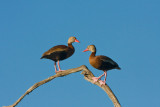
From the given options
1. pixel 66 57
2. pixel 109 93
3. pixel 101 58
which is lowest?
pixel 109 93

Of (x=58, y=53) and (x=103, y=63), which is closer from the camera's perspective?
(x=103, y=63)

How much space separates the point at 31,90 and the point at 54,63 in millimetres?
1265

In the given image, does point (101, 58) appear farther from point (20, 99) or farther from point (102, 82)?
point (20, 99)

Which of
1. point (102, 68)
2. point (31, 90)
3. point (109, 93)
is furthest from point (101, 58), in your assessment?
point (31, 90)

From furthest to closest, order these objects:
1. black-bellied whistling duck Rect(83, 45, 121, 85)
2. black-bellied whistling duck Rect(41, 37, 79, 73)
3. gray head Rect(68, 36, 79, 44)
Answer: gray head Rect(68, 36, 79, 44)
black-bellied whistling duck Rect(41, 37, 79, 73)
black-bellied whistling duck Rect(83, 45, 121, 85)

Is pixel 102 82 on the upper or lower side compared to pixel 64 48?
lower

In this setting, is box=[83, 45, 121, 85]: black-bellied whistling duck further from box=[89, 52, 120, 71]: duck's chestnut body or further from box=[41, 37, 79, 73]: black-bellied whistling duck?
box=[41, 37, 79, 73]: black-bellied whistling duck

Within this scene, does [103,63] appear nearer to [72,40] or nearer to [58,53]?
[58,53]

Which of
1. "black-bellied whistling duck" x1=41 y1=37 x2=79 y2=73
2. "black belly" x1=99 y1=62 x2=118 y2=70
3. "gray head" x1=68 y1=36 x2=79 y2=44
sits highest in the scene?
"gray head" x1=68 y1=36 x2=79 y2=44

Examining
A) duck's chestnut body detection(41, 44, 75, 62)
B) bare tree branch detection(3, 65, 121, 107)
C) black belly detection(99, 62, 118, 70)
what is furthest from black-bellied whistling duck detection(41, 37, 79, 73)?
black belly detection(99, 62, 118, 70)

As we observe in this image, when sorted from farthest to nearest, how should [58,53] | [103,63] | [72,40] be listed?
1. [72,40]
2. [58,53]
3. [103,63]

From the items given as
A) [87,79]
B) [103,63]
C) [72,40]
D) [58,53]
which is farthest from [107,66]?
[72,40]

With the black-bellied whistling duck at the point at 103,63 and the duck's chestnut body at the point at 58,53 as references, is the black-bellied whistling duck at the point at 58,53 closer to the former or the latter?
the duck's chestnut body at the point at 58,53

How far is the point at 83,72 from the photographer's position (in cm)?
1245
